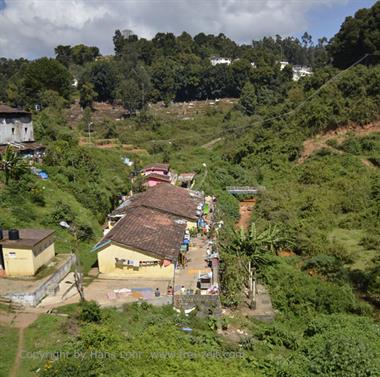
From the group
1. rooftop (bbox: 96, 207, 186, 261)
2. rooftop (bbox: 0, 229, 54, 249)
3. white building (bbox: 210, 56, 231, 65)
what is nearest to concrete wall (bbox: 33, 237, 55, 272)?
rooftop (bbox: 0, 229, 54, 249)

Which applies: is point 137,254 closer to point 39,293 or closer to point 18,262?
point 39,293

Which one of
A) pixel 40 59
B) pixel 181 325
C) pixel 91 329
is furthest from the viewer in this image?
pixel 40 59

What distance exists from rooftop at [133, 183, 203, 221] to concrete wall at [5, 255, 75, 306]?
711 cm

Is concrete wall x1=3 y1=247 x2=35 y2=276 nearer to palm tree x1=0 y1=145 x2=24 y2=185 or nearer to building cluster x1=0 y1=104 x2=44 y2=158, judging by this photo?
palm tree x1=0 y1=145 x2=24 y2=185

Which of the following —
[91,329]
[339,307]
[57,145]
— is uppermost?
[57,145]

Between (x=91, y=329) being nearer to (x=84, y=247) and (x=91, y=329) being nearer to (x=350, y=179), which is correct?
(x=84, y=247)

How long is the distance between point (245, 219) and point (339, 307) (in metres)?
14.6

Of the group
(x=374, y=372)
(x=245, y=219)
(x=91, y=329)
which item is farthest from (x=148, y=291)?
(x=245, y=219)

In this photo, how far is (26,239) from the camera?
1852 cm

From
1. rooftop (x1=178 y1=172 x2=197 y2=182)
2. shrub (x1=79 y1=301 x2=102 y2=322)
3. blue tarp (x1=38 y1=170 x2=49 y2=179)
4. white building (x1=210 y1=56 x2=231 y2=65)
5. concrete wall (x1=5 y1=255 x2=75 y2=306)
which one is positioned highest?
white building (x1=210 y1=56 x2=231 y2=65)

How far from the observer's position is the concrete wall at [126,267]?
19422 mm

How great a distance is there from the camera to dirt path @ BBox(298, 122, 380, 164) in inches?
1663

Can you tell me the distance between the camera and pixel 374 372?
1148 centimetres

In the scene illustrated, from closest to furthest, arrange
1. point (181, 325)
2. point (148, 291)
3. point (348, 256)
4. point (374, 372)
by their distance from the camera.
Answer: point (374, 372), point (181, 325), point (148, 291), point (348, 256)
